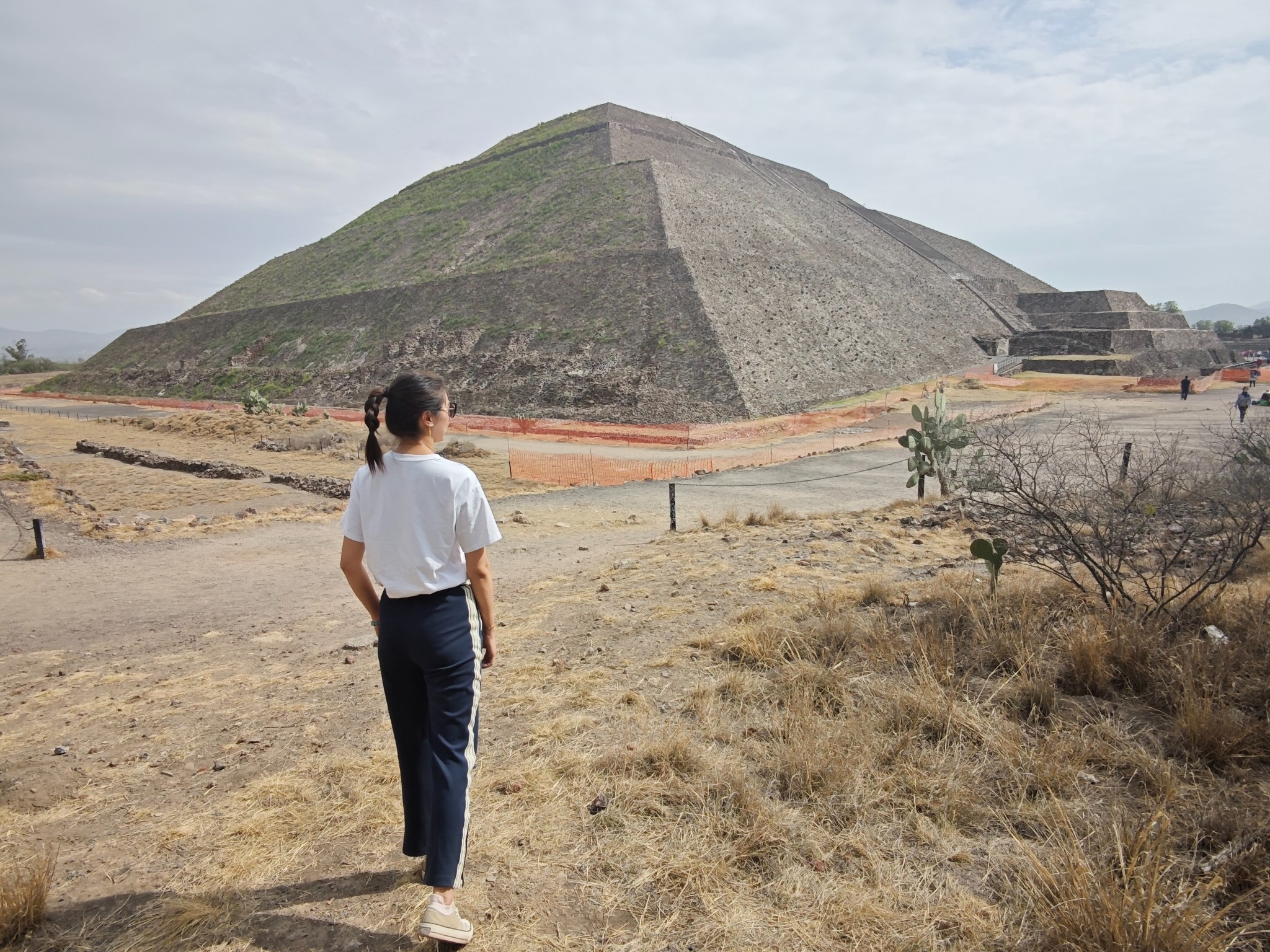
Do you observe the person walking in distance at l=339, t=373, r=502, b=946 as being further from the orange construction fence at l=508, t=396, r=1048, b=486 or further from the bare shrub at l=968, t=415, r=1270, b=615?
the orange construction fence at l=508, t=396, r=1048, b=486

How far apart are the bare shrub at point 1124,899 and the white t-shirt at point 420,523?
7.50 feet

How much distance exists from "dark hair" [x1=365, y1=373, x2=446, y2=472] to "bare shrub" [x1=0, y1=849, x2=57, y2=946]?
1973 millimetres

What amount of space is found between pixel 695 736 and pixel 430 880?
175 cm

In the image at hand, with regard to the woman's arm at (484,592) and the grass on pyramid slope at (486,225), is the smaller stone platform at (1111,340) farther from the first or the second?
the woman's arm at (484,592)

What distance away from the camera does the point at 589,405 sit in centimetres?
3114

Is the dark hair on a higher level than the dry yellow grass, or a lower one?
higher

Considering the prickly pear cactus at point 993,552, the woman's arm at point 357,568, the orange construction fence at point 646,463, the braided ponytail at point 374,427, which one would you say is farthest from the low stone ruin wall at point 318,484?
the braided ponytail at point 374,427

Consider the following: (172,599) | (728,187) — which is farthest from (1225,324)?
(172,599)

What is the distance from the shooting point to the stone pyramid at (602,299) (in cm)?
3275

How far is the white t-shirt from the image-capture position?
2.67 meters

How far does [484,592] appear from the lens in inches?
111

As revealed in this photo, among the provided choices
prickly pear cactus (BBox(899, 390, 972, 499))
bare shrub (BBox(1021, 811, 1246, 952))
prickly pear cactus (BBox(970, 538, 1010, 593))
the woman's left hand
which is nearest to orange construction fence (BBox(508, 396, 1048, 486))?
prickly pear cactus (BBox(899, 390, 972, 499))

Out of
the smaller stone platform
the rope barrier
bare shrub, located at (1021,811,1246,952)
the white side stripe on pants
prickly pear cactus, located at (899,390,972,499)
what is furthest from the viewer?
the smaller stone platform

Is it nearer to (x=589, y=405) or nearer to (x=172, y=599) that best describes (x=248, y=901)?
(x=172, y=599)
